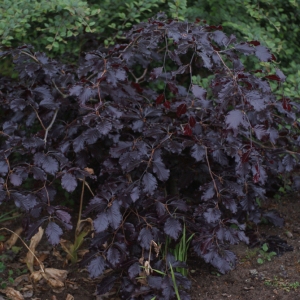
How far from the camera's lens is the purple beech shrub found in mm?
2535

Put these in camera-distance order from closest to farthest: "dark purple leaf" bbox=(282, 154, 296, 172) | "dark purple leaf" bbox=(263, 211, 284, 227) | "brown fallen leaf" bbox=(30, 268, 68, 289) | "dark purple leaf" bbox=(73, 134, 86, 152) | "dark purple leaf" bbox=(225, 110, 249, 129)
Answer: "dark purple leaf" bbox=(225, 110, 249, 129) → "dark purple leaf" bbox=(73, 134, 86, 152) → "brown fallen leaf" bbox=(30, 268, 68, 289) → "dark purple leaf" bbox=(282, 154, 296, 172) → "dark purple leaf" bbox=(263, 211, 284, 227)

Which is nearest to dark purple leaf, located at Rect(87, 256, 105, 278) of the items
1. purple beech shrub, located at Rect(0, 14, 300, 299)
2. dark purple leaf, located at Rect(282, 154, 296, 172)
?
purple beech shrub, located at Rect(0, 14, 300, 299)

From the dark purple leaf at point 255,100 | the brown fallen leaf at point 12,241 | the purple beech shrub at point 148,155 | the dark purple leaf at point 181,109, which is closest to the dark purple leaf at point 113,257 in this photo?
the purple beech shrub at point 148,155

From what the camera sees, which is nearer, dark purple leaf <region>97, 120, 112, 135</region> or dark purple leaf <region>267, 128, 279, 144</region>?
dark purple leaf <region>97, 120, 112, 135</region>

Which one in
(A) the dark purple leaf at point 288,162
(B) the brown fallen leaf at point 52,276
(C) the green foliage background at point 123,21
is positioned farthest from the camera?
(C) the green foliage background at point 123,21

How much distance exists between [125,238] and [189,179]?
59 centimetres

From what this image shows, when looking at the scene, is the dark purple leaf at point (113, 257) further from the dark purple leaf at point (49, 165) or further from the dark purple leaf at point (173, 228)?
the dark purple leaf at point (49, 165)

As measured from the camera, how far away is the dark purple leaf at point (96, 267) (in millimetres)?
2586

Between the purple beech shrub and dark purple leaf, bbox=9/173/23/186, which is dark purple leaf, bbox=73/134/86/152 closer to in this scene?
the purple beech shrub

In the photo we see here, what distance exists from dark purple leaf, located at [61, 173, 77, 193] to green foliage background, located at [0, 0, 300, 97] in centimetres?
118

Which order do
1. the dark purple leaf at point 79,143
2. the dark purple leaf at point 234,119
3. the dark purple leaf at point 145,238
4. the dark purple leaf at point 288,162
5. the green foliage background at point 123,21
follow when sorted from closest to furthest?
the dark purple leaf at point 234,119 → the dark purple leaf at point 145,238 → the dark purple leaf at point 79,143 → the dark purple leaf at point 288,162 → the green foliage background at point 123,21

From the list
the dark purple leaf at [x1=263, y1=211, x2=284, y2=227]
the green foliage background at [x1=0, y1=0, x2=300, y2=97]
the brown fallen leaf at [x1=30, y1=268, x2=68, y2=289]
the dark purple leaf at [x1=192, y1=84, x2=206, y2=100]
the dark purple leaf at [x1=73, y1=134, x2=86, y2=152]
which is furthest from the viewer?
the green foliage background at [x1=0, y1=0, x2=300, y2=97]

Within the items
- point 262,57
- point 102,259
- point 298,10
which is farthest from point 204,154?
point 298,10

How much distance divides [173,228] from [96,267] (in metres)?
0.47
